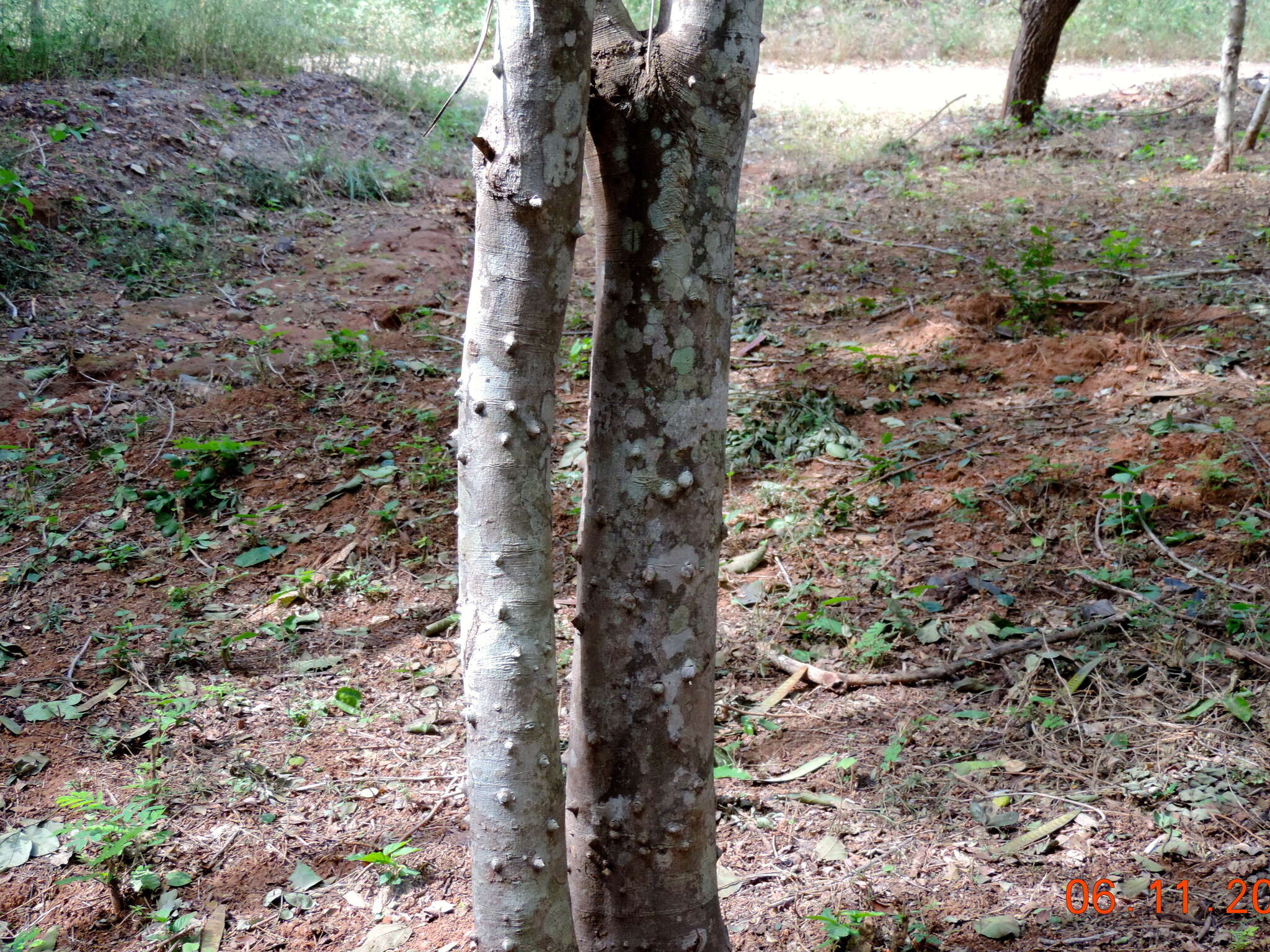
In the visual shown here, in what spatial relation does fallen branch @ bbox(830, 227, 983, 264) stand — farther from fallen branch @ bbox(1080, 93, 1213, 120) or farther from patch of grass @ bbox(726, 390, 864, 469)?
fallen branch @ bbox(1080, 93, 1213, 120)

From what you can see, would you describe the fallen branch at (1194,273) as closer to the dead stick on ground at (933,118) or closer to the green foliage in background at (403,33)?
the dead stick on ground at (933,118)

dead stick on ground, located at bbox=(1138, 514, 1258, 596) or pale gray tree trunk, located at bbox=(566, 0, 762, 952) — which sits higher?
pale gray tree trunk, located at bbox=(566, 0, 762, 952)

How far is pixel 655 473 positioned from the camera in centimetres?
176

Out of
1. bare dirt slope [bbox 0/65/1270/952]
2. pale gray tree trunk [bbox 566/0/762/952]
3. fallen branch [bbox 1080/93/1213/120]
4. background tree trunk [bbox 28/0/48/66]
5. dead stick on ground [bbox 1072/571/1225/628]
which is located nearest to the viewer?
pale gray tree trunk [bbox 566/0/762/952]

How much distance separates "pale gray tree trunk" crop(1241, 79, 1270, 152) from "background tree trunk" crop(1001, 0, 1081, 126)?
1.99 metres

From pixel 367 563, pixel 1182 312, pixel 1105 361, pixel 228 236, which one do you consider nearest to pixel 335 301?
pixel 228 236

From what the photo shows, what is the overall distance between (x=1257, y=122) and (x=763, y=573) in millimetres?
7420

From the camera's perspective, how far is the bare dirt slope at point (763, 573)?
7.78 feet

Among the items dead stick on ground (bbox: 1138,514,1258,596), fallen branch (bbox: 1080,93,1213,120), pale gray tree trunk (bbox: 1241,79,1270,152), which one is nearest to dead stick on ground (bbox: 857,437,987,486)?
dead stick on ground (bbox: 1138,514,1258,596)

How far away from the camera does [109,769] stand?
286cm

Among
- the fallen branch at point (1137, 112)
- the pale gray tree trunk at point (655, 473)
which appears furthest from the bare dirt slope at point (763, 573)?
the fallen branch at point (1137, 112)

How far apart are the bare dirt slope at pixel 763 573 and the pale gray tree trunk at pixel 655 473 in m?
0.48

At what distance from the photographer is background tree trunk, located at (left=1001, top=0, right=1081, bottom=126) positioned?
9125 millimetres

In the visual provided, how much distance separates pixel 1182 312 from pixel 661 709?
4.45m
